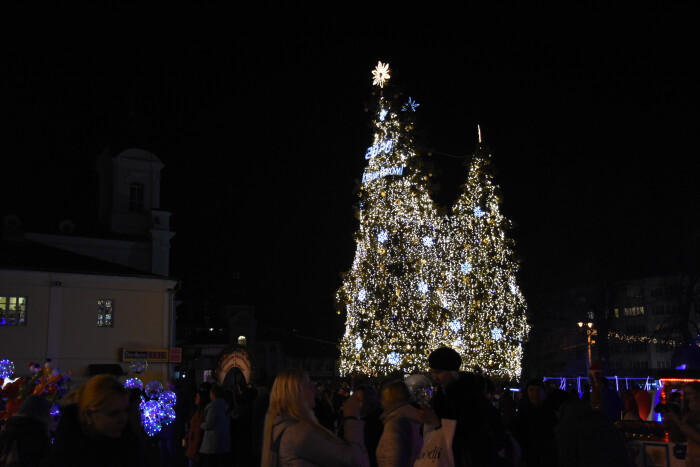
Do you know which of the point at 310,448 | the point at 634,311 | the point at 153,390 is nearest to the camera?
the point at 310,448

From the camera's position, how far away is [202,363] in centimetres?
6781

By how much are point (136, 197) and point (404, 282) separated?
29.9 meters

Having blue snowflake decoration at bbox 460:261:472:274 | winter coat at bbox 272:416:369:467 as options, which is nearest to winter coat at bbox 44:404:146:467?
winter coat at bbox 272:416:369:467

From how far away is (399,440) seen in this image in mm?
5648

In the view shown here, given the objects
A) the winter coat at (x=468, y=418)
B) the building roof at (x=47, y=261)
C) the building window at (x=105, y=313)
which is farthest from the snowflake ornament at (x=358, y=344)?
the winter coat at (x=468, y=418)

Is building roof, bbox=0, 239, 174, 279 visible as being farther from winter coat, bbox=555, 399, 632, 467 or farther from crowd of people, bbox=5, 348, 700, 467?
winter coat, bbox=555, 399, 632, 467

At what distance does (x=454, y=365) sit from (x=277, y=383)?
183 cm

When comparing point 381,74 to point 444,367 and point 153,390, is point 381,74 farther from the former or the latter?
point 444,367

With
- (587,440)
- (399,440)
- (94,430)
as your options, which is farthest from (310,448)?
(587,440)

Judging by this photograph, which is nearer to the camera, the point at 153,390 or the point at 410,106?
the point at 153,390

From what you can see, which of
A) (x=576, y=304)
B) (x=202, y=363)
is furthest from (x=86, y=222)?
(x=576, y=304)

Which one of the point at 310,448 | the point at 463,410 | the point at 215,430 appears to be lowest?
the point at 215,430

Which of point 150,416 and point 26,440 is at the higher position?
point 26,440

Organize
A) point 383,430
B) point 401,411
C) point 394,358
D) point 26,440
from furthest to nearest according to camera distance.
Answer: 1. point 394,358
2. point 383,430
3. point 401,411
4. point 26,440
